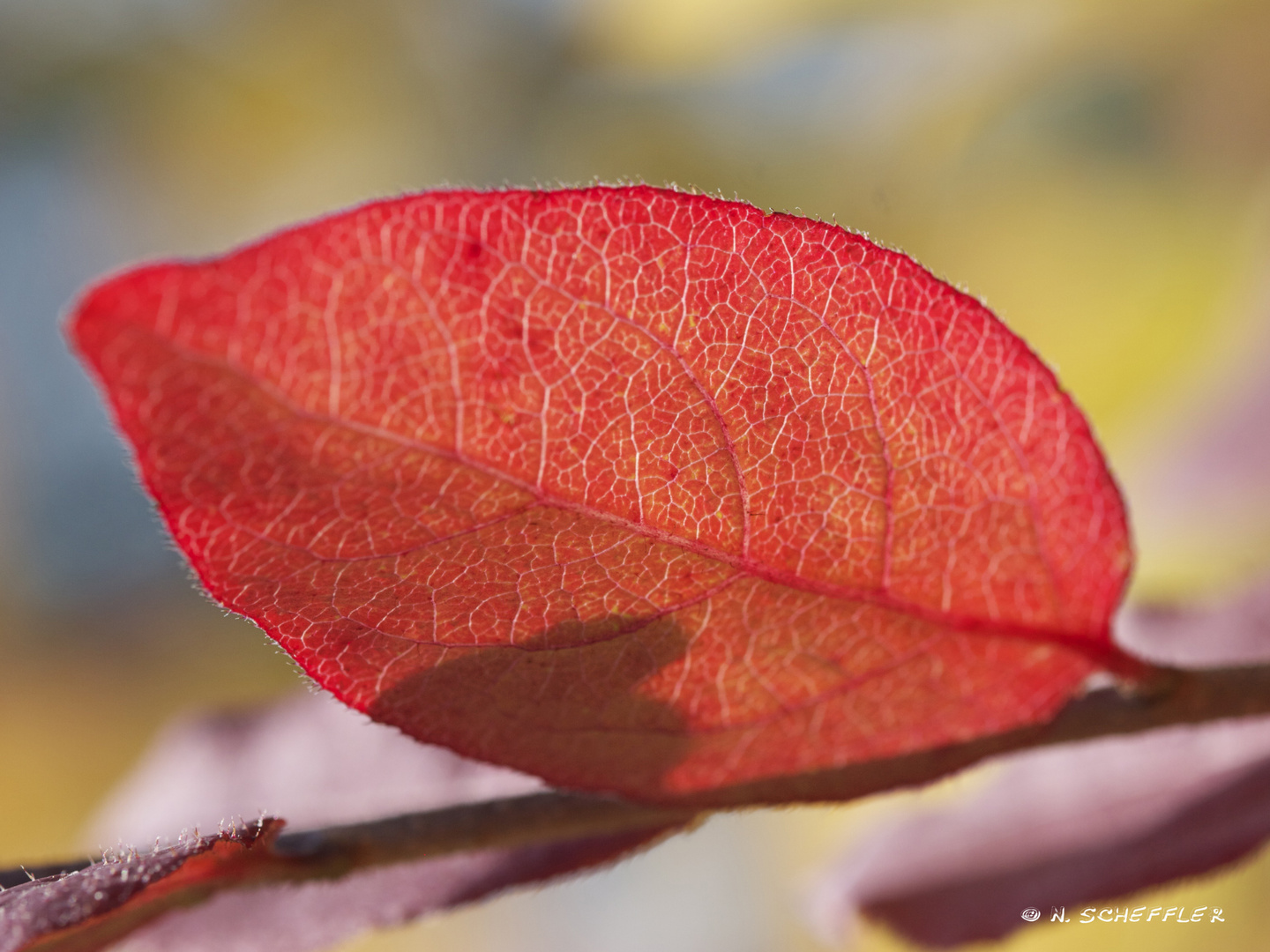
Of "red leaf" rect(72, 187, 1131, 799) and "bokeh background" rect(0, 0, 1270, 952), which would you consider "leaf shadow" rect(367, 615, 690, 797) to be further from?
"bokeh background" rect(0, 0, 1270, 952)

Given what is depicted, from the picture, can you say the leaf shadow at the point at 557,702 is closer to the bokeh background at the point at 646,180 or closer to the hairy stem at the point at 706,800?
the hairy stem at the point at 706,800

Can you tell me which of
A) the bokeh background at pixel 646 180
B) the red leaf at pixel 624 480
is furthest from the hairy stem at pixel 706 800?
the bokeh background at pixel 646 180

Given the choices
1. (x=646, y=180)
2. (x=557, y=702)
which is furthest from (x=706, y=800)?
(x=646, y=180)

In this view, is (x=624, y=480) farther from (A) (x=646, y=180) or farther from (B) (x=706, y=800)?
(A) (x=646, y=180)

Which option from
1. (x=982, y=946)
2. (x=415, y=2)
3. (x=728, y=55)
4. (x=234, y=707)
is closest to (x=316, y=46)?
(x=415, y=2)

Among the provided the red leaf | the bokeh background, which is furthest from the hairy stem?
the bokeh background
